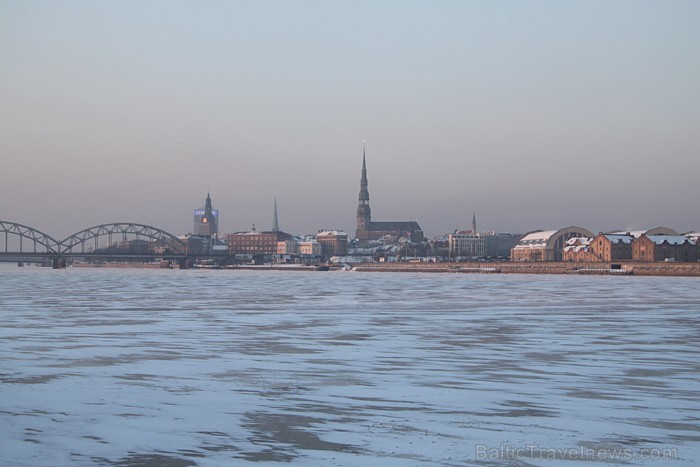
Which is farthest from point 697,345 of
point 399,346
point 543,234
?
point 543,234

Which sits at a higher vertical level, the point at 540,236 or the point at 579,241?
the point at 540,236

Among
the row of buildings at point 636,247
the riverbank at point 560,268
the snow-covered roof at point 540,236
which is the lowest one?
the riverbank at point 560,268

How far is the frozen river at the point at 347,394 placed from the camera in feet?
31.0

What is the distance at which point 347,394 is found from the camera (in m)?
13.1

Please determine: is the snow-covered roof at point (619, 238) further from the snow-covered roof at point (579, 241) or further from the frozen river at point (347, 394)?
the frozen river at point (347, 394)

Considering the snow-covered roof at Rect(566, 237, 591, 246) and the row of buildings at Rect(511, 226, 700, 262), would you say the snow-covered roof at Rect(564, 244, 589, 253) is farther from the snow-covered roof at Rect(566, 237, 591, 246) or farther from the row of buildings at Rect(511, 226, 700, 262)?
the snow-covered roof at Rect(566, 237, 591, 246)

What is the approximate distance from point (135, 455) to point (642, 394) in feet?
25.7

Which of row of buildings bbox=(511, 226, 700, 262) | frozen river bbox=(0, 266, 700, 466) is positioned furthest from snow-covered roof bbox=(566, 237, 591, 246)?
frozen river bbox=(0, 266, 700, 466)

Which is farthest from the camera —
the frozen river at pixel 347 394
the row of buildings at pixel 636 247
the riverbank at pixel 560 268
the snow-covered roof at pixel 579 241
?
the snow-covered roof at pixel 579 241

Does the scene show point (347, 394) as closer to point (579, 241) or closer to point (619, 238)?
point (619, 238)

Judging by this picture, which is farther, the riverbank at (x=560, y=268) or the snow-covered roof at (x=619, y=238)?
the snow-covered roof at (x=619, y=238)

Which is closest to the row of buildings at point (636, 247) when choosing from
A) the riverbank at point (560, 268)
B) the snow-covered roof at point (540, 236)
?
the riverbank at point (560, 268)

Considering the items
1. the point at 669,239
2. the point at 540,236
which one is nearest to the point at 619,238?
the point at 669,239

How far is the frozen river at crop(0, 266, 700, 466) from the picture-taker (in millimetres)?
9438
